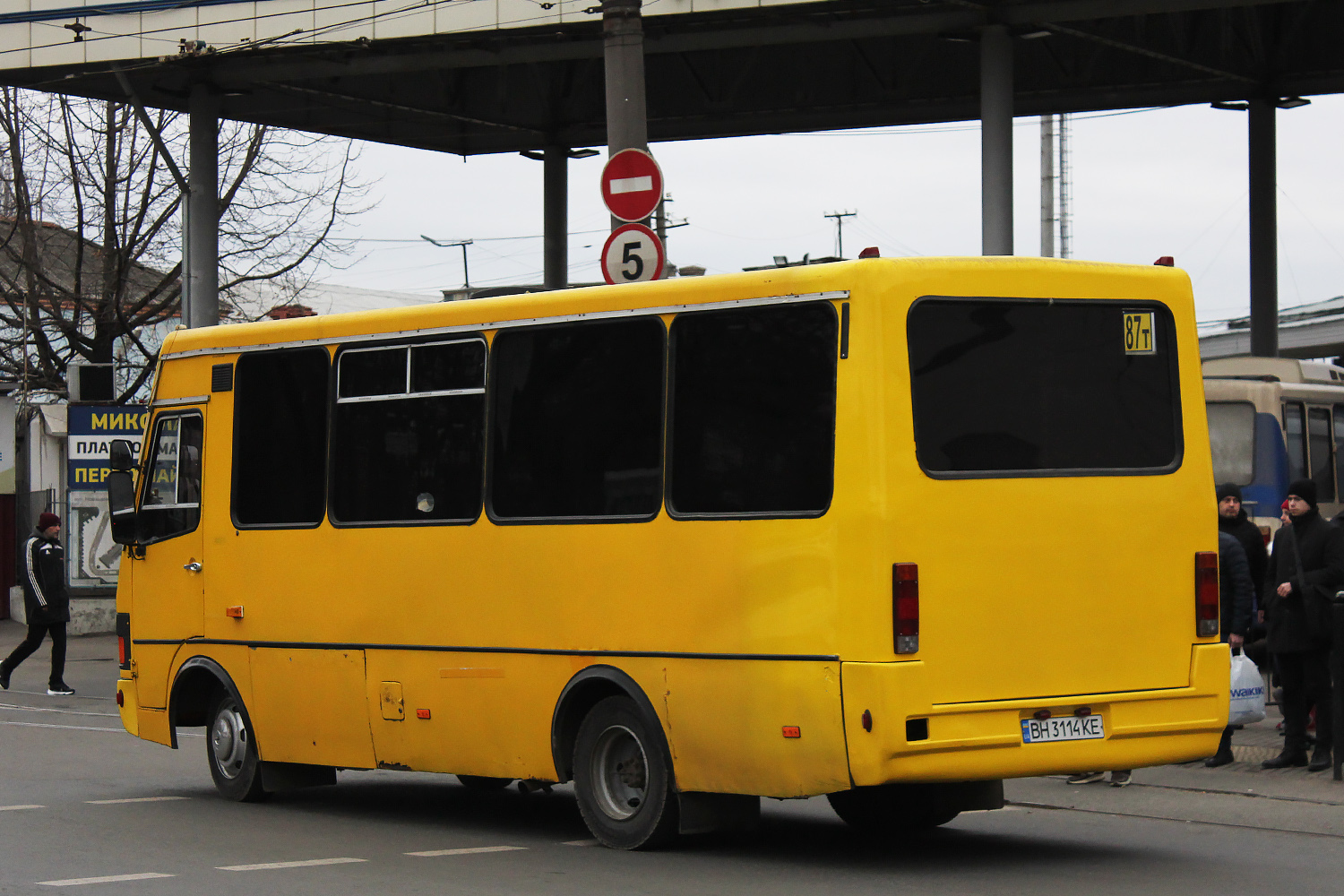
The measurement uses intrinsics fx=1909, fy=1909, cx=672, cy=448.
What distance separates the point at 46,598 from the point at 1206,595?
1451 cm

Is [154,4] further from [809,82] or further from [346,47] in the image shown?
[809,82]

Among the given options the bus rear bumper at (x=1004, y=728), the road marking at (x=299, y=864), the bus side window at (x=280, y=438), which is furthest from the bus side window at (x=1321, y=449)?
the road marking at (x=299, y=864)

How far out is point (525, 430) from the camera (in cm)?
1011

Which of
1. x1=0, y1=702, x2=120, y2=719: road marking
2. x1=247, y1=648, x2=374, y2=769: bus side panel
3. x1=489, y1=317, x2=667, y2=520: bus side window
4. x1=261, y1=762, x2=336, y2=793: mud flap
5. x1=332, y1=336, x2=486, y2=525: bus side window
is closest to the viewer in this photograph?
x1=489, y1=317, x2=667, y2=520: bus side window

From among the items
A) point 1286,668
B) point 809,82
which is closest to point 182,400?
point 1286,668

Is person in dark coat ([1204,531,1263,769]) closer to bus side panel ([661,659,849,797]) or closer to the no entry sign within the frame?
the no entry sign

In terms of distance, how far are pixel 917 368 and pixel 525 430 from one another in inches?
92.4

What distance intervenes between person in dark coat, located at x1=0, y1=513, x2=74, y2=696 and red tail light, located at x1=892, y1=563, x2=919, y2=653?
555 inches

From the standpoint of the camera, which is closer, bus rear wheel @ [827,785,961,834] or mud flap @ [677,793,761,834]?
mud flap @ [677,793,761,834]

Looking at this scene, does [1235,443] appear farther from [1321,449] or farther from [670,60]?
[670,60]

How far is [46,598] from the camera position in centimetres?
2045

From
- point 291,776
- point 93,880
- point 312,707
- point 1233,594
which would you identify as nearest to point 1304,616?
point 1233,594

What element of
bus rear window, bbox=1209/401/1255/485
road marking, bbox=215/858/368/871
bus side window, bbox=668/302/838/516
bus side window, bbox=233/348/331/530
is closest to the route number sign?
bus side window, bbox=668/302/838/516

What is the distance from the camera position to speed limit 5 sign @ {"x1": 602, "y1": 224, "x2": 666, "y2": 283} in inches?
514
